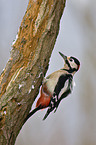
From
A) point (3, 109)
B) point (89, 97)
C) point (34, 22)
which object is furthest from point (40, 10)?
point (89, 97)

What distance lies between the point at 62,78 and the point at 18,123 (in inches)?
12.6

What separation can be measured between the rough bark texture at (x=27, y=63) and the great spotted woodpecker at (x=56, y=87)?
0.24ft

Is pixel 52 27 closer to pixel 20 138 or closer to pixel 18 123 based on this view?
pixel 18 123

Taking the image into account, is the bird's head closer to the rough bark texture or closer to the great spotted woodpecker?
the great spotted woodpecker

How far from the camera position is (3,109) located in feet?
3.32

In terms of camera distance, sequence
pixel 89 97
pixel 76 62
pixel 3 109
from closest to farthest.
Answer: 1. pixel 3 109
2. pixel 76 62
3. pixel 89 97

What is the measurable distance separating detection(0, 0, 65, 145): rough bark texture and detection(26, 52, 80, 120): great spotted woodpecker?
0.07m

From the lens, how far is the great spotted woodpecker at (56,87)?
1.12 meters

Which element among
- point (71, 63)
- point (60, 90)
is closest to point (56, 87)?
point (60, 90)

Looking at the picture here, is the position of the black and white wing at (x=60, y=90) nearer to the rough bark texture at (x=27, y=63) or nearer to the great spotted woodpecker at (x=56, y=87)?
the great spotted woodpecker at (x=56, y=87)

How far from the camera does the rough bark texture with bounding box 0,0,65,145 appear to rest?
1.02m

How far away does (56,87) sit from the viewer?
1.14m

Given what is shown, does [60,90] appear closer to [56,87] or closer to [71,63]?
[56,87]

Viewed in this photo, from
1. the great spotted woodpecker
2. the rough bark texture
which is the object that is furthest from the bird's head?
the rough bark texture
